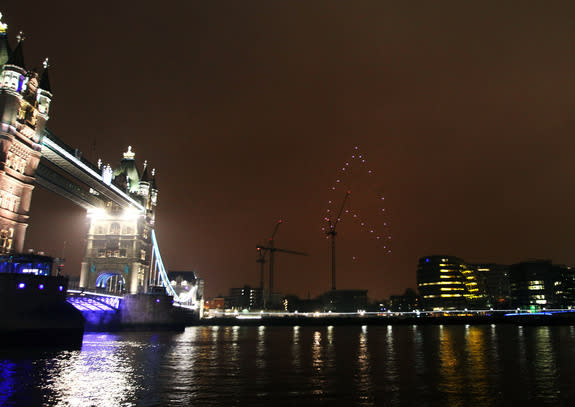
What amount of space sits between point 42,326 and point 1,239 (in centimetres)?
1401

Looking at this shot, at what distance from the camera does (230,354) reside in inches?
1756

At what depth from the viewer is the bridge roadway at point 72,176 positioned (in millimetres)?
68938

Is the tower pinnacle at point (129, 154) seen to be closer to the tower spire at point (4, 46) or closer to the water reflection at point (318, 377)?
the tower spire at point (4, 46)

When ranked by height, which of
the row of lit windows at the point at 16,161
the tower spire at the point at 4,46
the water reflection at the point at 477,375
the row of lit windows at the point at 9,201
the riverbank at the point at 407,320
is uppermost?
the tower spire at the point at 4,46

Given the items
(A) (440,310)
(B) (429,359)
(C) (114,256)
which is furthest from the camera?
(A) (440,310)

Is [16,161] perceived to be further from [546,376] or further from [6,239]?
[546,376]

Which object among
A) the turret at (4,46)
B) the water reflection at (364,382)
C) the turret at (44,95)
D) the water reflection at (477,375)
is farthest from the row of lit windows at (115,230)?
the water reflection at (477,375)

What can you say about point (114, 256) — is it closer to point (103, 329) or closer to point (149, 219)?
point (149, 219)

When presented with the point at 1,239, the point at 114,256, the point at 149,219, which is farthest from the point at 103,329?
the point at 149,219

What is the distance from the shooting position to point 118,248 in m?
104

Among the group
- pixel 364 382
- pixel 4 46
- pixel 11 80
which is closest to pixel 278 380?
pixel 364 382

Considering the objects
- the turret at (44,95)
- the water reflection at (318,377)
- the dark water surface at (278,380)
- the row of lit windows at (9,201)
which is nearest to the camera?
the dark water surface at (278,380)

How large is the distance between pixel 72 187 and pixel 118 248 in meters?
23.6

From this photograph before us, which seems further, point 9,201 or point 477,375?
point 9,201
